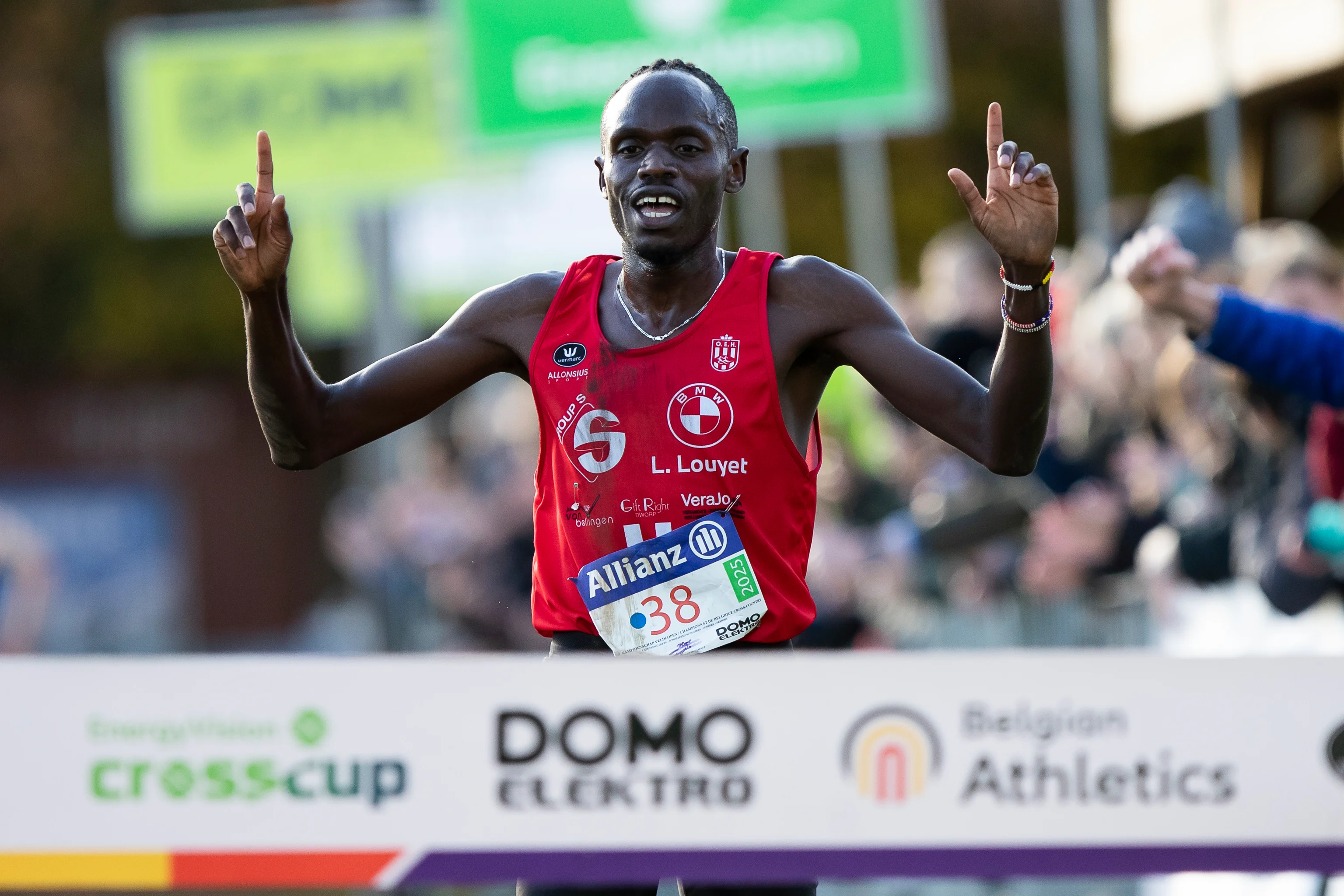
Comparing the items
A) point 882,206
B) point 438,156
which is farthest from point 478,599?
point 882,206

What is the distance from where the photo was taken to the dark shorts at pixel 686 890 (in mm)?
3295

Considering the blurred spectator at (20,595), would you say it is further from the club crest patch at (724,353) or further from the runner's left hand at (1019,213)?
the runner's left hand at (1019,213)

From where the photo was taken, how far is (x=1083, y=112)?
10.6 metres

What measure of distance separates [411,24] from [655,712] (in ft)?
29.1

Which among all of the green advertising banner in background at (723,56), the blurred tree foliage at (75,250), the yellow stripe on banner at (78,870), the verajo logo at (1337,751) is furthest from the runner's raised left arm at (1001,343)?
the blurred tree foliage at (75,250)

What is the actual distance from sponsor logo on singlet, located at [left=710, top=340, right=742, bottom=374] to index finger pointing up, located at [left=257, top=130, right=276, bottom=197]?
86 centimetres

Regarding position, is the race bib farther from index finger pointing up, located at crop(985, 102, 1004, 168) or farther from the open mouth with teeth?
index finger pointing up, located at crop(985, 102, 1004, 168)

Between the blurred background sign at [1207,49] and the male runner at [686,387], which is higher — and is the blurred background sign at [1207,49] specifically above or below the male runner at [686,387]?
above

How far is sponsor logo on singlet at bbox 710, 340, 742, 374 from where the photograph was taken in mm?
3420

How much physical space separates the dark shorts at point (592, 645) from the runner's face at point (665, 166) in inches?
27.6

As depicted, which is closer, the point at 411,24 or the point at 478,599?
the point at 478,599

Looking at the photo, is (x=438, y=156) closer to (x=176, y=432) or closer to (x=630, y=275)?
(x=630, y=275)

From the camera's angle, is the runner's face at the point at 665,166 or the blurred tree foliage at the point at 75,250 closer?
the runner's face at the point at 665,166

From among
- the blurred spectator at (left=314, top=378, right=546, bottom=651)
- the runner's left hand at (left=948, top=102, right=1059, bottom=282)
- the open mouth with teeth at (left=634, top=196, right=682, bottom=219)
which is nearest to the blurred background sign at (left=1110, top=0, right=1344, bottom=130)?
the blurred spectator at (left=314, top=378, right=546, bottom=651)
